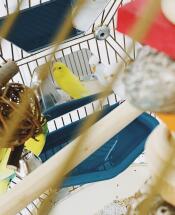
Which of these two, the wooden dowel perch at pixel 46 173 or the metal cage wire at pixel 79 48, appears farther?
the metal cage wire at pixel 79 48

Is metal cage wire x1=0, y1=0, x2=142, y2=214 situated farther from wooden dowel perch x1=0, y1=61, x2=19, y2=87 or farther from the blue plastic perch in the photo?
wooden dowel perch x1=0, y1=61, x2=19, y2=87

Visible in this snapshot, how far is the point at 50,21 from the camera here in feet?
2.77

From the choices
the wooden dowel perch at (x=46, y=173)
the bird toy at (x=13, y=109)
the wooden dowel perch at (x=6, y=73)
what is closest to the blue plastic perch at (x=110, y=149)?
the bird toy at (x=13, y=109)

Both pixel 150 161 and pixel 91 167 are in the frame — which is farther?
pixel 91 167

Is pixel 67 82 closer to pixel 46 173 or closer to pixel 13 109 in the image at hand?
pixel 13 109

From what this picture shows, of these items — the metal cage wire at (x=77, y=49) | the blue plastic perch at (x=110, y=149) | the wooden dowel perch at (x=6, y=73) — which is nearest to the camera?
the wooden dowel perch at (x=6, y=73)

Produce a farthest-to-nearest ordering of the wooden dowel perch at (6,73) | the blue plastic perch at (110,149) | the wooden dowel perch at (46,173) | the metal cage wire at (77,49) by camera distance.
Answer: the metal cage wire at (77,49) < the blue plastic perch at (110,149) < the wooden dowel perch at (6,73) < the wooden dowel perch at (46,173)

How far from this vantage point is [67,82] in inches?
36.0

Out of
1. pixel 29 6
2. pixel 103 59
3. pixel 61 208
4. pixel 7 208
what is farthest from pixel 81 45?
pixel 7 208

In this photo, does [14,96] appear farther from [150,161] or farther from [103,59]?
[103,59]

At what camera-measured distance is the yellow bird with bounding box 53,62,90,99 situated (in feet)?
2.97

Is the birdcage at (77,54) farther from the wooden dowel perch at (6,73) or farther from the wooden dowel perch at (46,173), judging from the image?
the wooden dowel perch at (46,173)

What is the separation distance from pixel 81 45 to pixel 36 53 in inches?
5.1

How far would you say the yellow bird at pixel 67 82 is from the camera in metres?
0.91
